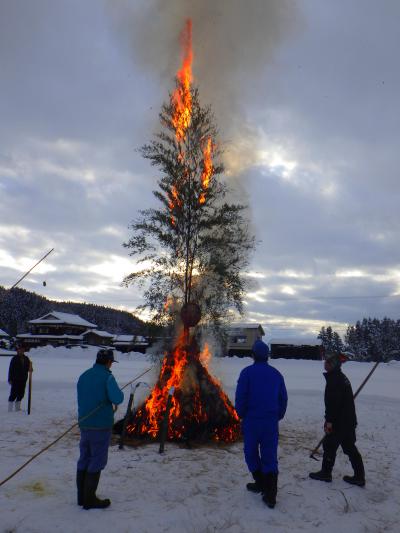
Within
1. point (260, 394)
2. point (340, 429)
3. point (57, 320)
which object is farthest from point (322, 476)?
point (57, 320)

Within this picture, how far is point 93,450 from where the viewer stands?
578 centimetres

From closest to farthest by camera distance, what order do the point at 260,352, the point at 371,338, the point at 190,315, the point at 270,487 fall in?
the point at 270,487 < the point at 260,352 < the point at 190,315 < the point at 371,338

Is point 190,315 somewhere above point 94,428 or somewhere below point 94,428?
above

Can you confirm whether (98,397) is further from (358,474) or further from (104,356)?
(358,474)

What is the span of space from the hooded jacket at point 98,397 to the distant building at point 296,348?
180 feet

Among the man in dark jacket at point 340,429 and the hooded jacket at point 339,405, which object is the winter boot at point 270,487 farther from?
the hooded jacket at point 339,405

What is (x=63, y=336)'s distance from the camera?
6919 cm

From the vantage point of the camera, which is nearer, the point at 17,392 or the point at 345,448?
the point at 345,448

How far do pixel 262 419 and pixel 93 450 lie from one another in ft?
8.43

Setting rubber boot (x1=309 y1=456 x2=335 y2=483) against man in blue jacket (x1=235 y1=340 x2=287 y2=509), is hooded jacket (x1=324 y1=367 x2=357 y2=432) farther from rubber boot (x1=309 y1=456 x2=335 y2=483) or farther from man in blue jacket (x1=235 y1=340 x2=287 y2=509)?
man in blue jacket (x1=235 y1=340 x2=287 y2=509)

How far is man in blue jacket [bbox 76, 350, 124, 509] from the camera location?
574cm

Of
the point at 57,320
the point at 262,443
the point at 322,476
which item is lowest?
the point at 322,476

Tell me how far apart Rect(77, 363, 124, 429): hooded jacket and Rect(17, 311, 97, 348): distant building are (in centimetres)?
6697

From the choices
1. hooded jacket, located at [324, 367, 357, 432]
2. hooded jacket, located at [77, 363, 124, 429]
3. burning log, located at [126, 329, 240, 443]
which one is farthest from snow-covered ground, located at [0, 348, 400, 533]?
hooded jacket, located at [77, 363, 124, 429]
